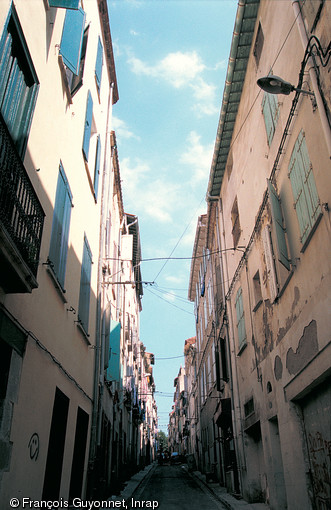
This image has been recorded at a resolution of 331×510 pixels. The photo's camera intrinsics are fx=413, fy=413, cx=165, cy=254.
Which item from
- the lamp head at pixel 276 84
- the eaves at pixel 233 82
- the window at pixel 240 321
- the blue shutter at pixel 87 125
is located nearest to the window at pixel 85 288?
the blue shutter at pixel 87 125

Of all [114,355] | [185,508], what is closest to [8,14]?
[114,355]

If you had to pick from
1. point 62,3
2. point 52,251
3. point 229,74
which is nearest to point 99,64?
point 229,74

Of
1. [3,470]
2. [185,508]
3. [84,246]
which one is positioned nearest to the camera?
[3,470]

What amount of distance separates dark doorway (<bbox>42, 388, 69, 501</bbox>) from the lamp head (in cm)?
633

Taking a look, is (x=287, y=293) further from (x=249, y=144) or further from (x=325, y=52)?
(x=249, y=144)

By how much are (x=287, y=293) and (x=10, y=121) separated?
5866 millimetres

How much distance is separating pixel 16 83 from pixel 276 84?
391 centimetres

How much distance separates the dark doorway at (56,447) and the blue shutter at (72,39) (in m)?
6.12

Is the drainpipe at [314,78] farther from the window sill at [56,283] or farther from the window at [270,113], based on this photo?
the window sill at [56,283]

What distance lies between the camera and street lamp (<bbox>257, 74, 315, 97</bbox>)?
21.0 feet

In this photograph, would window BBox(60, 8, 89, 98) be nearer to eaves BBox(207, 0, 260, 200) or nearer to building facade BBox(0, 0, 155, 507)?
building facade BBox(0, 0, 155, 507)

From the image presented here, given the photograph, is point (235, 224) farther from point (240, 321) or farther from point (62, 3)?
point (62, 3)

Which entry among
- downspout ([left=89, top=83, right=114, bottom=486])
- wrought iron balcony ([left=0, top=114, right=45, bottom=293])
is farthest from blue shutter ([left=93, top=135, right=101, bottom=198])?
wrought iron balcony ([left=0, top=114, right=45, bottom=293])

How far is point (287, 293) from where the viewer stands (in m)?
8.27
